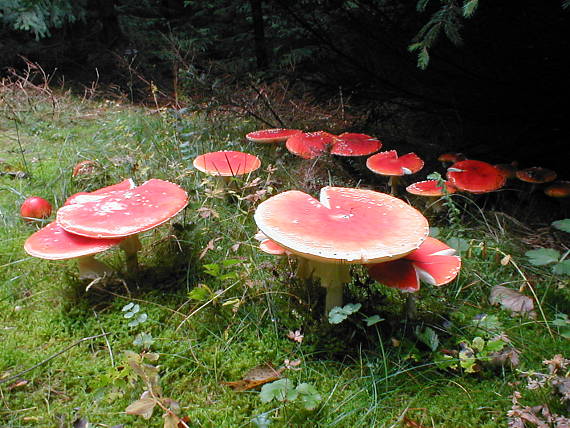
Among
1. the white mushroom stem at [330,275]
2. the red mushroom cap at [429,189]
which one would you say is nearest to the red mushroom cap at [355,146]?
the red mushroom cap at [429,189]

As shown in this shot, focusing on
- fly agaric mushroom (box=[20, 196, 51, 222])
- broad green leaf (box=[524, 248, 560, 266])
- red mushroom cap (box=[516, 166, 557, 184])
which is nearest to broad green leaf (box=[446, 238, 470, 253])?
broad green leaf (box=[524, 248, 560, 266])

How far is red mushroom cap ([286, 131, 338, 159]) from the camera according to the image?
11.8 feet

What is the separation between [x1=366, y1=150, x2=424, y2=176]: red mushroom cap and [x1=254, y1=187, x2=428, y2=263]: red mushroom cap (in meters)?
1.28

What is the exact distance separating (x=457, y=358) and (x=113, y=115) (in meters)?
5.79

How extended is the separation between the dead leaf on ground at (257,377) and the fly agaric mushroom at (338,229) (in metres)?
0.40

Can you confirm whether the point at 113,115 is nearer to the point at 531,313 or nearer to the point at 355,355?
the point at 355,355

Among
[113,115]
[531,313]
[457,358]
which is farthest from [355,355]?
[113,115]

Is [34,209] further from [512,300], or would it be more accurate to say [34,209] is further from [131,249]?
[512,300]

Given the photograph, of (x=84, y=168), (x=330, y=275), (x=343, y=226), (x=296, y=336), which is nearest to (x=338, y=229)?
(x=343, y=226)

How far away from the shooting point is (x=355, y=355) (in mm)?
1897

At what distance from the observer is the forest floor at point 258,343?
5.27ft

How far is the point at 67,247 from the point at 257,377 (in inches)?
45.8

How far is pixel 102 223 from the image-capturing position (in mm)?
2025

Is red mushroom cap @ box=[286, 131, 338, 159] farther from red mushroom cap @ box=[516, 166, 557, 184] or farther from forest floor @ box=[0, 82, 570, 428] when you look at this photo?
red mushroom cap @ box=[516, 166, 557, 184]
